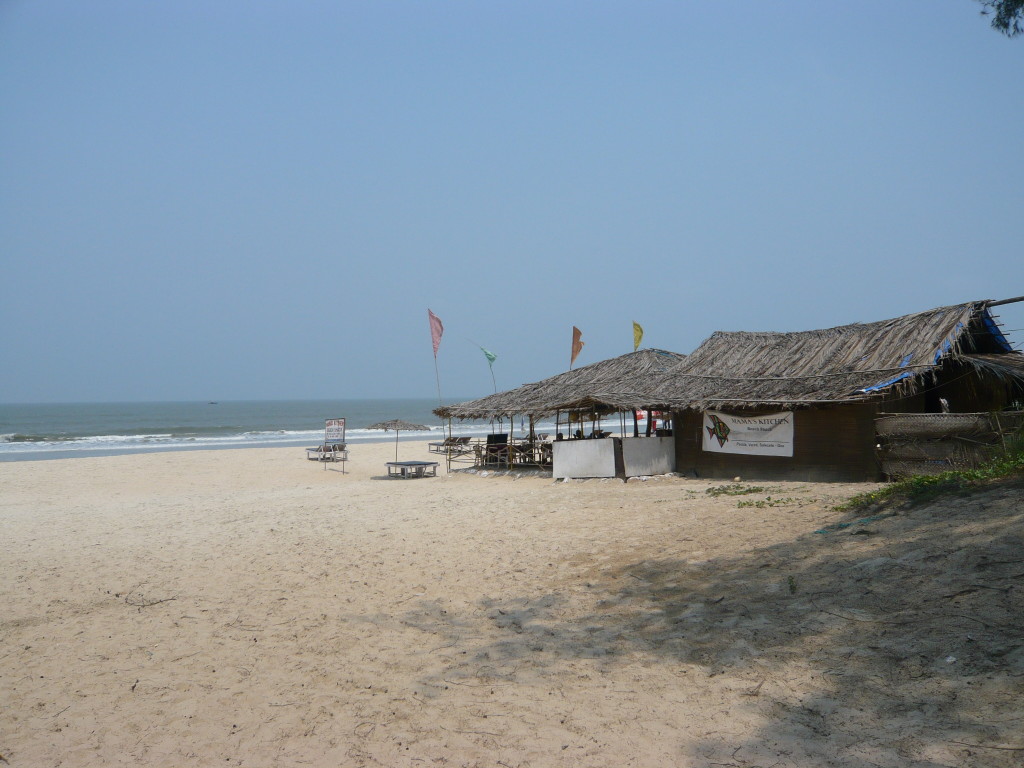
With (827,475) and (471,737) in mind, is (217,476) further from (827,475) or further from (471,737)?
(471,737)

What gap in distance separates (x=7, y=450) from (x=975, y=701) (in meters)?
45.0

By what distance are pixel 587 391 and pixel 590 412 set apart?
1.25 metres

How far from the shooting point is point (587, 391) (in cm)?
1825

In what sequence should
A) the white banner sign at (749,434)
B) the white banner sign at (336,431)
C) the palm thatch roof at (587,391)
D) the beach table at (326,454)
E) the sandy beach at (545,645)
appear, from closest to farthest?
the sandy beach at (545,645), the white banner sign at (749,434), the palm thatch roof at (587,391), the white banner sign at (336,431), the beach table at (326,454)

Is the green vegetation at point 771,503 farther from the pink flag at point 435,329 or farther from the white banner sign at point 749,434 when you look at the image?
the pink flag at point 435,329

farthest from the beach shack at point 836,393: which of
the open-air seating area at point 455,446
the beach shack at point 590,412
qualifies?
the open-air seating area at point 455,446

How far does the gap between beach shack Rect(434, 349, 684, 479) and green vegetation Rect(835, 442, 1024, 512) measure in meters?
7.86

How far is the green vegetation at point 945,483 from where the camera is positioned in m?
7.08

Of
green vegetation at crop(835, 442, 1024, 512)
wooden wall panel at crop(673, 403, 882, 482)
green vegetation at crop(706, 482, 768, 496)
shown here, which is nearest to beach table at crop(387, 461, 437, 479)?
wooden wall panel at crop(673, 403, 882, 482)

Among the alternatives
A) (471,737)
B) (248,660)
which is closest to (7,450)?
(248,660)

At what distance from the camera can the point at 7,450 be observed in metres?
38.0

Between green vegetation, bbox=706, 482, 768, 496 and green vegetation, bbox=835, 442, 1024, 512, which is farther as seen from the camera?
green vegetation, bbox=706, 482, 768, 496

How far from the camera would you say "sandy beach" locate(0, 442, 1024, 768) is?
400cm

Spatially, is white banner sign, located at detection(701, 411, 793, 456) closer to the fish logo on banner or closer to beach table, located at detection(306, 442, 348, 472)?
the fish logo on banner
